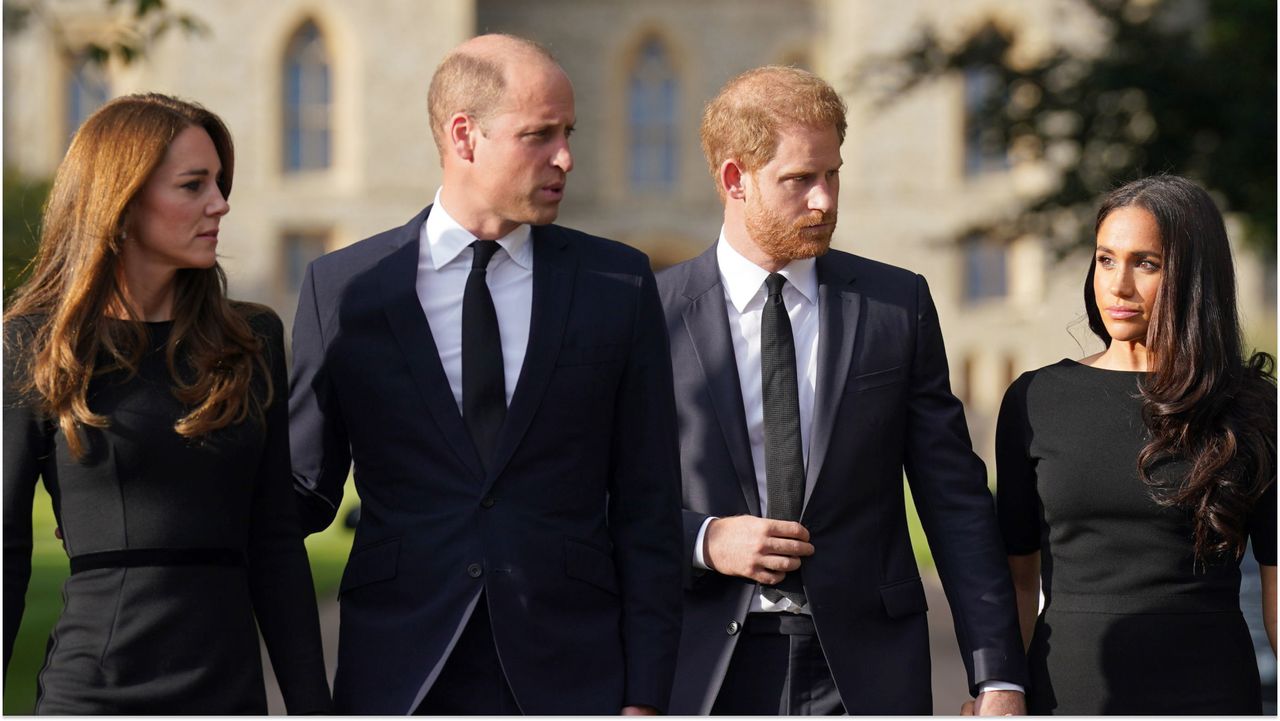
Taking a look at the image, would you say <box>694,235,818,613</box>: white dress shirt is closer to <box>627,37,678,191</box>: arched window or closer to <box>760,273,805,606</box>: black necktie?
<box>760,273,805,606</box>: black necktie

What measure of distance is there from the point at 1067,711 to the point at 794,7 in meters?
32.5

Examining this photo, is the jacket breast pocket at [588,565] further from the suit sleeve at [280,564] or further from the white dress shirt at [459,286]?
the suit sleeve at [280,564]

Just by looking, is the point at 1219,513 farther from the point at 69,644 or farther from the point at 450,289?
the point at 69,644

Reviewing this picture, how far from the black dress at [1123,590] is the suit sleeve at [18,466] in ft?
7.33

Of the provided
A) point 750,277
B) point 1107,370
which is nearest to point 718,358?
point 750,277

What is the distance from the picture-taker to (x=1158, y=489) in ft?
13.2

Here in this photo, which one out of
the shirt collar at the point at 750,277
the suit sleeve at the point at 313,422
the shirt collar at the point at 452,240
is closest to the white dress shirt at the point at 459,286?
the shirt collar at the point at 452,240

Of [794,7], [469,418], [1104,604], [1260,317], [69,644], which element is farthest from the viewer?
[794,7]

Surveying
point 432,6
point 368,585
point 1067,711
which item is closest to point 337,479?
point 368,585

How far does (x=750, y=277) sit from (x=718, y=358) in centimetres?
23

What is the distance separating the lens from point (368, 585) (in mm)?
3762

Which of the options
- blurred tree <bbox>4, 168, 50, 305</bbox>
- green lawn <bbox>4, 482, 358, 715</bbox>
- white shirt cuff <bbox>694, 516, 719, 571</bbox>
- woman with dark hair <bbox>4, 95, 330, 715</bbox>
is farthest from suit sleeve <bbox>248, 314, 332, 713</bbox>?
blurred tree <bbox>4, 168, 50, 305</bbox>

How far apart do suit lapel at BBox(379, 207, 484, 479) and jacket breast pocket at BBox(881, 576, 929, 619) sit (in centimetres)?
103

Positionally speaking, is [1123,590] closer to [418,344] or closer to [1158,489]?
[1158,489]
